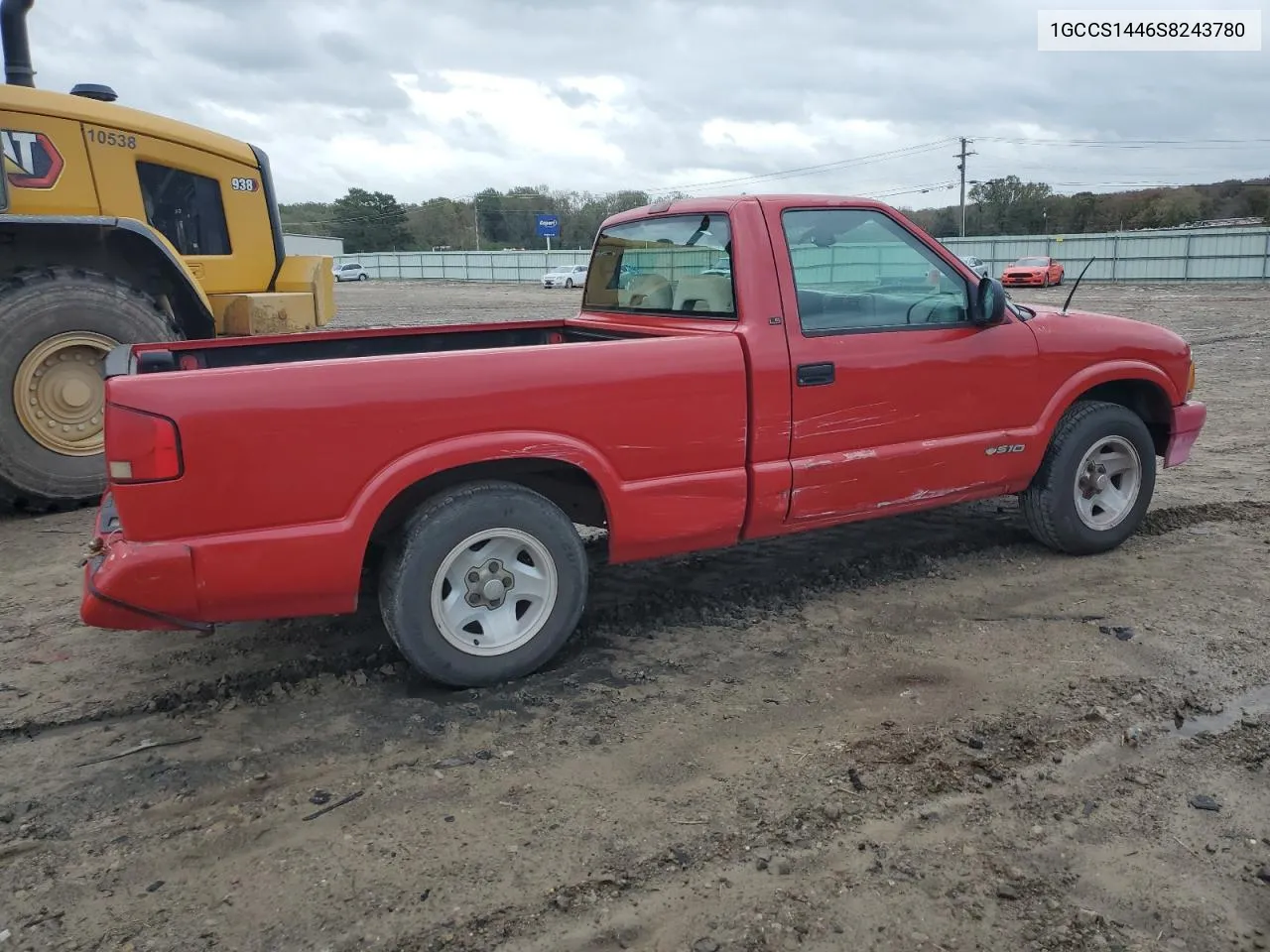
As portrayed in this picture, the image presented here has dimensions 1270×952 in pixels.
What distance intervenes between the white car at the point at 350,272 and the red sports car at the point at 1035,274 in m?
38.2

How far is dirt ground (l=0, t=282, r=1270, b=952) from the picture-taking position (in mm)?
2422

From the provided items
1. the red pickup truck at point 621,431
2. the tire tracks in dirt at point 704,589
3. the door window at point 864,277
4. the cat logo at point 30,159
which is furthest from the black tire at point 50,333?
the door window at point 864,277

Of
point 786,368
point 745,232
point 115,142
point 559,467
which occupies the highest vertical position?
point 115,142

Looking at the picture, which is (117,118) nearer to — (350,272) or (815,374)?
(815,374)

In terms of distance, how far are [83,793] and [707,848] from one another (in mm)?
1969

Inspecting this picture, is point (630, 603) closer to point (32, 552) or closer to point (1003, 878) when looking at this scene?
point (1003, 878)

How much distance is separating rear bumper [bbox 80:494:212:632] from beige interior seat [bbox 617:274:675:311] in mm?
2511

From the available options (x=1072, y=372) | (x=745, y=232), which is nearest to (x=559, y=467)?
(x=745, y=232)

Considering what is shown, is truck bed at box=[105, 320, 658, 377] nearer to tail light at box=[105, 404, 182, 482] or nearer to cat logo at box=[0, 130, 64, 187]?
tail light at box=[105, 404, 182, 482]

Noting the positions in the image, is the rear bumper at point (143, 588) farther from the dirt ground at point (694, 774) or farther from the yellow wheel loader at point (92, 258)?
the yellow wheel loader at point (92, 258)

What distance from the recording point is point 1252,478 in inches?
256

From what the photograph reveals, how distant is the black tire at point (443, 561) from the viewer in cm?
347

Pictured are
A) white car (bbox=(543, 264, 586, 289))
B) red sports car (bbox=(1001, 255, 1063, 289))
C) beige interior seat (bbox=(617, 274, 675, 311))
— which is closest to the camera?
beige interior seat (bbox=(617, 274, 675, 311))

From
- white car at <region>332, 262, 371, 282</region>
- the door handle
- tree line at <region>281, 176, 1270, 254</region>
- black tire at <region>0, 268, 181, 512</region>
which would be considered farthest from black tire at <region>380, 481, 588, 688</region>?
white car at <region>332, 262, 371, 282</region>
